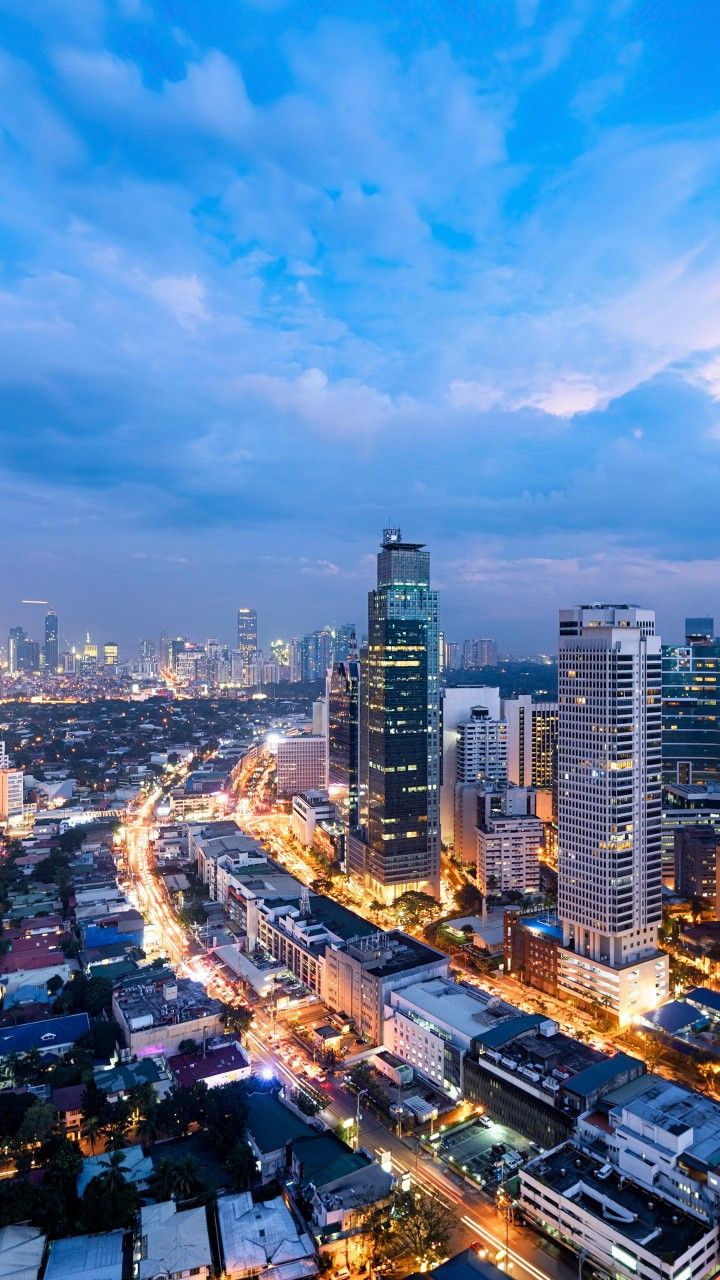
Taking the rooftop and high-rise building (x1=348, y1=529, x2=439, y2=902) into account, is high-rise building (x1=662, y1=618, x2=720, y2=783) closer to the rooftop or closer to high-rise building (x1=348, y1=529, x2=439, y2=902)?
high-rise building (x1=348, y1=529, x2=439, y2=902)

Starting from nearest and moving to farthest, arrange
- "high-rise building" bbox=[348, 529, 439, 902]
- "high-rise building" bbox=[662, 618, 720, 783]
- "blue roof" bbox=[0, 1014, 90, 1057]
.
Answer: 1. "blue roof" bbox=[0, 1014, 90, 1057]
2. "high-rise building" bbox=[348, 529, 439, 902]
3. "high-rise building" bbox=[662, 618, 720, 783]

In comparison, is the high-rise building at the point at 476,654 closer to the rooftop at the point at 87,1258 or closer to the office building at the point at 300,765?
the office building at the point at 300,765

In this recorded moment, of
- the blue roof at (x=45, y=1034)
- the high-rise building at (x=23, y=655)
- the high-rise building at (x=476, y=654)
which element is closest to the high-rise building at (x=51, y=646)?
the high-rise building at (x=23, y=655)

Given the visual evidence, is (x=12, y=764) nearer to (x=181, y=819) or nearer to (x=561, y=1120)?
(x=181, y=819)

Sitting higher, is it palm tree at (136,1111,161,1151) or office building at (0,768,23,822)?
office building at (0,768,23,822)

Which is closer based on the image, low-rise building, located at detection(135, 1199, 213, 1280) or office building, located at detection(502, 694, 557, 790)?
low-rise building, located at detection(135, 1199, 213, 1280)

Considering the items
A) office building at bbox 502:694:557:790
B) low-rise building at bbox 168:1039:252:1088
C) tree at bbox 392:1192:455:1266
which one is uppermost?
office building at bbox 502:694:557:790

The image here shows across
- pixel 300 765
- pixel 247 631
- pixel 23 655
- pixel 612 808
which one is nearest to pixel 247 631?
pixel 247 631

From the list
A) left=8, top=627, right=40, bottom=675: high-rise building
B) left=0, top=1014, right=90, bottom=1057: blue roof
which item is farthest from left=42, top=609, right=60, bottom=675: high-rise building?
left=0, top=1014, right=90, bottom=1057: blue roof

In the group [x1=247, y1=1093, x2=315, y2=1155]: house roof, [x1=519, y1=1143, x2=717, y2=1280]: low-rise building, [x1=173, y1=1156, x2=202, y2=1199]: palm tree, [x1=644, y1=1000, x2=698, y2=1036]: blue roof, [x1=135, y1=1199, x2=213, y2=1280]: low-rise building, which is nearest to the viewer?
[x1=519, y1=1143, x2=717, y2=1280]: low-rise building
